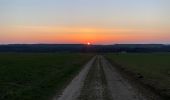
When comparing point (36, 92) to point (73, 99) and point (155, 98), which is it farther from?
point (155, 98)

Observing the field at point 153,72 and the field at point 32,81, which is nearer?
the field at point 32,81

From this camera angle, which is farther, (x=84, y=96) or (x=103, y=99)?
(x=84, y=96)

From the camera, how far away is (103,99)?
16438 mm

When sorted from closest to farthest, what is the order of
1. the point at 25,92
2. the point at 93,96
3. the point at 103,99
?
the point at 103,99 → the point at 93,96 → the point at 25,92

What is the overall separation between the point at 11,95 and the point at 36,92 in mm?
2092

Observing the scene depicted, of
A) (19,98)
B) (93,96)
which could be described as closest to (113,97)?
(93,96)

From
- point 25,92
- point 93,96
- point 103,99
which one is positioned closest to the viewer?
point 103,99

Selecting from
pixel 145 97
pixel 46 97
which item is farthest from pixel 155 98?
pixel 46 97

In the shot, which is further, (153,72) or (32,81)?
(153,72)

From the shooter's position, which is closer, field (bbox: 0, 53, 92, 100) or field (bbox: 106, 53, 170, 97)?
field (bbox: 0, 53, 92, 100)

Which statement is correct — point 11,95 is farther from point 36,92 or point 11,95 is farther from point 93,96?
point 93,96

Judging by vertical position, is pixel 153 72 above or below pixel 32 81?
below

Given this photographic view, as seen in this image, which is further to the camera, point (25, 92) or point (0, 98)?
point (25, 92)

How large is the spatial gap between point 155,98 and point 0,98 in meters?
7.01
